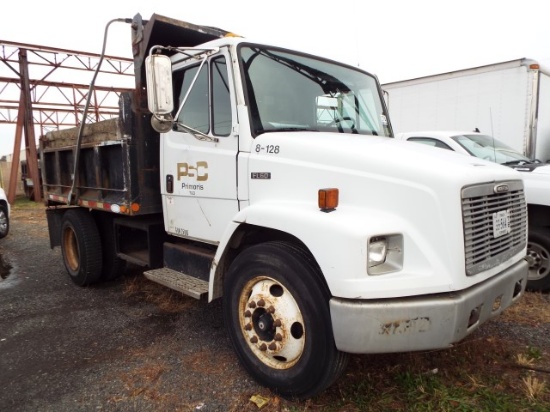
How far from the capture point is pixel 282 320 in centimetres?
263

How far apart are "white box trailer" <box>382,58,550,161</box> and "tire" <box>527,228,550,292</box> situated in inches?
121

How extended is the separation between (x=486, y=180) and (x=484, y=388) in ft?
4.68

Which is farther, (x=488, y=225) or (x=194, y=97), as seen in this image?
(x=194, y=97)

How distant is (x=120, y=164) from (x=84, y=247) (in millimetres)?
1581

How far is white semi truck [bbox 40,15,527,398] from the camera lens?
2254 mm

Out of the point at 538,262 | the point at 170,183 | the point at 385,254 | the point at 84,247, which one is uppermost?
the point at 170,183

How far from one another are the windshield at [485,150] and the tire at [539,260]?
1439 millimetres

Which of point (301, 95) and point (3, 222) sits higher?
point (301, 95)

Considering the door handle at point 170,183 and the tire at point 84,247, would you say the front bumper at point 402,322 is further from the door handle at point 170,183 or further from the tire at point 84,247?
the tire at point 84,247

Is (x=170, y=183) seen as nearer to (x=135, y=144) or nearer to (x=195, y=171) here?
(x=195, y=171)

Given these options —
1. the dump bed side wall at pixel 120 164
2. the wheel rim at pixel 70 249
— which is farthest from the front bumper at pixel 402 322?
the wheel rim at pixel 70 249

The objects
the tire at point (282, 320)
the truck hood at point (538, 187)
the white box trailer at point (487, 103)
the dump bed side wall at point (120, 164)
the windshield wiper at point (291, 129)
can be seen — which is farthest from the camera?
the white box trailer at point (487, 103)

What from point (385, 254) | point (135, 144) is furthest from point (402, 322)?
point (135, 144)

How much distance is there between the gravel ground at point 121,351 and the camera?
110 inches
